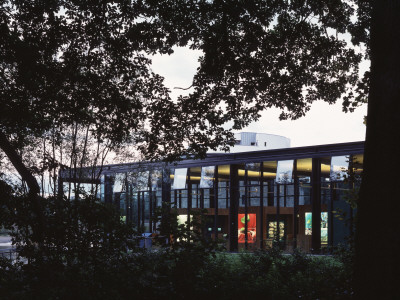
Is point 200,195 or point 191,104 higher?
point 191,104

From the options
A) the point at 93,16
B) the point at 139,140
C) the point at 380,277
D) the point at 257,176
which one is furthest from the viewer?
the point at 257,176

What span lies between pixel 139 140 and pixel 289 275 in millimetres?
5333

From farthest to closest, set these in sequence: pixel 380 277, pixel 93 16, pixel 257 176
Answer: pixel 257 176, pixel 93 16, pixel 380 277

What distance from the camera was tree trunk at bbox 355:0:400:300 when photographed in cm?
395

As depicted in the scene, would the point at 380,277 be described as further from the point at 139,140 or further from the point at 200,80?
the point at 139,140

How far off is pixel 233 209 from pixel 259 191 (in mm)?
2800

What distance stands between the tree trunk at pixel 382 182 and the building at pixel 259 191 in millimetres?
18706

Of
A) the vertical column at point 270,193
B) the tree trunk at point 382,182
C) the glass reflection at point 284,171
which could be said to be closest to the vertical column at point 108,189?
the vertical column at point 270,193

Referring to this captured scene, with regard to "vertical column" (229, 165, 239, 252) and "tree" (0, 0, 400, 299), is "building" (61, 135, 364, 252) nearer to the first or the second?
"vertical column" (229, 165, 239, 252)

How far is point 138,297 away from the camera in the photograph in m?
7.01

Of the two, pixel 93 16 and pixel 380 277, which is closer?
pixel 380 277

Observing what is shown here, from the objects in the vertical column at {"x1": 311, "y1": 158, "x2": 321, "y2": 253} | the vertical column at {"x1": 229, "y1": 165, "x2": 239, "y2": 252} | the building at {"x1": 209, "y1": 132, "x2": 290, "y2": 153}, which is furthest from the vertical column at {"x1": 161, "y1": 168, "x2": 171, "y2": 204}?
the building at {"x1": 209, "y1": 132, "x2": 290, "y2": 153}

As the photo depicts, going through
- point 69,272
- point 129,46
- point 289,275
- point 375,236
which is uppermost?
point 129,46

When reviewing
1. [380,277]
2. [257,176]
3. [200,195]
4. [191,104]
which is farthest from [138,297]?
[200,195]
